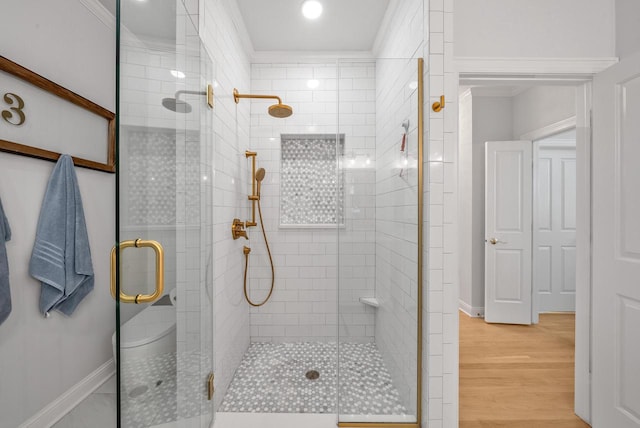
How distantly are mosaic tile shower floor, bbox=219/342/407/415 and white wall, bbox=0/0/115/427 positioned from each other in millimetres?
919

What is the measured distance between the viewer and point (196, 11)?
4.99ft

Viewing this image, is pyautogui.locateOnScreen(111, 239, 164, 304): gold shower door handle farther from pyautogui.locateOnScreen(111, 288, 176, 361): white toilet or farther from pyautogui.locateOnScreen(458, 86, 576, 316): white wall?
pyautogui.locateOnScreen(458, 86, 576, 316): white wall

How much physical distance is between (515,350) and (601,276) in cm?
140

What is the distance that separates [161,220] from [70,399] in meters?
1.35

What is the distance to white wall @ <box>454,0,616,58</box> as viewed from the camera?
1663 mm

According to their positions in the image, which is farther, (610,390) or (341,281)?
(341,281)

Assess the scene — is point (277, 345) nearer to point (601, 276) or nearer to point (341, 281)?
point (341, 281)

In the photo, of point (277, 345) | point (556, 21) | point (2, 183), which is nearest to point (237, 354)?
point (277, 345)

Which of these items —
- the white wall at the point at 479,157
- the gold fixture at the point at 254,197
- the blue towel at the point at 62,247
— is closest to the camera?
the blue towel at the point at 62,247

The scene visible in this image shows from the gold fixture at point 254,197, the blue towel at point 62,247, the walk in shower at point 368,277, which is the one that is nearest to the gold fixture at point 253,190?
the gold fixture at point 254,197

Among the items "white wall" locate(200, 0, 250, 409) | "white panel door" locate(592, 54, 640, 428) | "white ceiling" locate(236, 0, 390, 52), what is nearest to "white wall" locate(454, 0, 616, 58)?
"white panel door" locate(592, 54, 640, 428)

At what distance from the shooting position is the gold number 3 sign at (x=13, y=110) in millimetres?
1216

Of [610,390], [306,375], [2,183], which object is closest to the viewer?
[2,183]

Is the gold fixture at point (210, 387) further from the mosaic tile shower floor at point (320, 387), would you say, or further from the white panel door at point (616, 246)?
the white panel door at point (616, 246)
